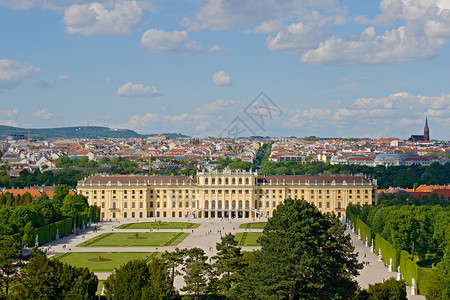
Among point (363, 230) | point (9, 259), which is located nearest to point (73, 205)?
point (363, 230)

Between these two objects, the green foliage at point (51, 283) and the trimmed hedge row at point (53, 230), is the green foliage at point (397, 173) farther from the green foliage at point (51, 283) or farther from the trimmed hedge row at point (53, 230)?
the green foliage at point (51, 283)

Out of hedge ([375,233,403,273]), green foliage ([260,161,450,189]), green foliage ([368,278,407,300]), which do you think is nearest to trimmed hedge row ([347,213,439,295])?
hedge ([375,233,403,273])

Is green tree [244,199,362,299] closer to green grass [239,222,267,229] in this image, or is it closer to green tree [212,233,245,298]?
green tree [212,233,245,298]

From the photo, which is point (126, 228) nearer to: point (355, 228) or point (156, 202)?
point (156, 202)

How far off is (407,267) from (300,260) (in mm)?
22059

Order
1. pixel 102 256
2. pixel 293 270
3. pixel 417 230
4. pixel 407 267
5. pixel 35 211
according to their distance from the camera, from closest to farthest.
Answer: pixel 293 270 → pixel 407 267 → pixel 417 230 → pixel 102 256 → pixel 35 211

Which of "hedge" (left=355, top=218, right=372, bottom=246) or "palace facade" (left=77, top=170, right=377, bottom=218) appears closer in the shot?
"hedge" (left=355, top=218, right=372, bottom=246)

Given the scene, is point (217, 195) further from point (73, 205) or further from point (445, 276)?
point (445, 276)

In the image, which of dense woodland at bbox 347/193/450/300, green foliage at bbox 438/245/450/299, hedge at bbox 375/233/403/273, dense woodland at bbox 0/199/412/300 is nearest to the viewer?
dense woodland at bbox 0/199/412/300

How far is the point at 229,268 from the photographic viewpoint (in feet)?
152

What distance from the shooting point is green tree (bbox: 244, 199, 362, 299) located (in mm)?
38125

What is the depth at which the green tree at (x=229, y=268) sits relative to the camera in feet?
147

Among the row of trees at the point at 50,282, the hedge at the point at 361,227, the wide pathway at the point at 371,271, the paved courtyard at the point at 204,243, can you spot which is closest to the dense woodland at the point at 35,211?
the paved courtyard at the point at 204,243

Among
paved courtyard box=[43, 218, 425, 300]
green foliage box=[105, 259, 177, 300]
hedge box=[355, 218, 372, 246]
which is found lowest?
paved courtyard box=[43, 218, 425, 300]
